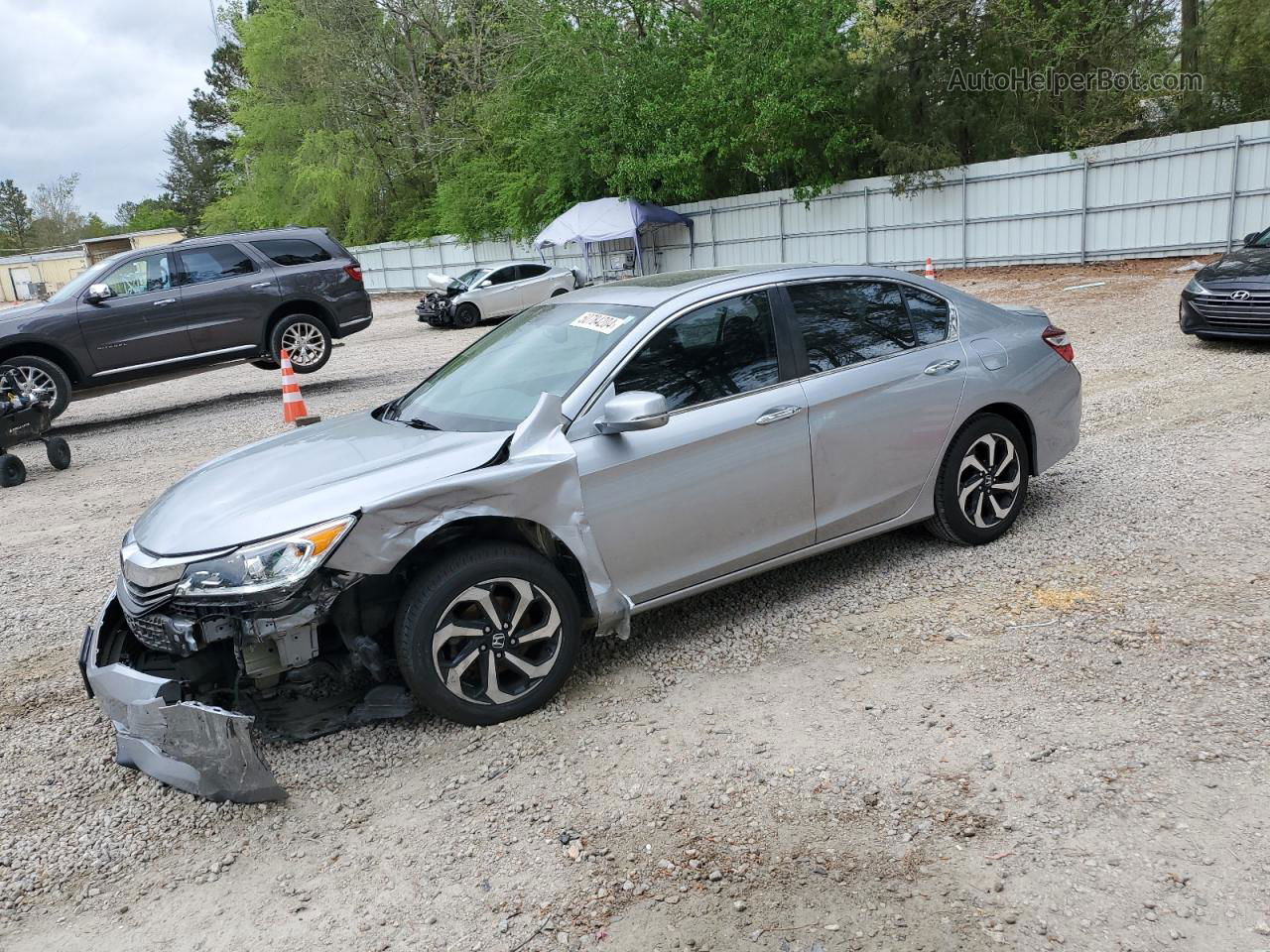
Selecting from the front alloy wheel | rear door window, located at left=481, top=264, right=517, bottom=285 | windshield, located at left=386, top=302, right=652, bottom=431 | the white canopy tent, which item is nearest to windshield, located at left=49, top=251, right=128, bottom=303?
windshield, located at left=386, top=302, right=652, bottom=431

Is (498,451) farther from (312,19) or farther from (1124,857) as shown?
(312,19)

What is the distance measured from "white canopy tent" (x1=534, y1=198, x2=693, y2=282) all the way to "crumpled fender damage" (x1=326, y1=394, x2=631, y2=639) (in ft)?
82.3

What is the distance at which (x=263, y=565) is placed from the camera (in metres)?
3.38

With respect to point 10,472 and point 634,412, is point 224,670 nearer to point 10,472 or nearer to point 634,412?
point 634,412

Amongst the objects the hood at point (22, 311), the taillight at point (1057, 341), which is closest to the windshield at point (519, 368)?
the taillight at point (1057, 341)

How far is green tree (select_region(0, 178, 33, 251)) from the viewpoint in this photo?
105188 mm

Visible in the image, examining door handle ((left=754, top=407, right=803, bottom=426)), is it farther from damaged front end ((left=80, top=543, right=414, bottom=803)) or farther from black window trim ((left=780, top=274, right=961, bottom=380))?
damaged front end ((left=80, top=543, right=414, bottom=803))

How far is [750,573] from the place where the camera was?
14.6 feet

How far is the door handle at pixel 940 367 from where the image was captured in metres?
4.93

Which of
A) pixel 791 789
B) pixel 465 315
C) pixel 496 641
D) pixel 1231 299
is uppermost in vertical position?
pixel 1231 299

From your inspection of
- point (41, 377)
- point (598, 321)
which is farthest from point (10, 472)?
point (598, 321)

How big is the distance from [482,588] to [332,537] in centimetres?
57

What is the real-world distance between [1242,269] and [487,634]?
9.40m

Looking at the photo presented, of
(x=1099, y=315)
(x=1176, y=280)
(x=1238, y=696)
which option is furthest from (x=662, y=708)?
(x=1176, y=280)
